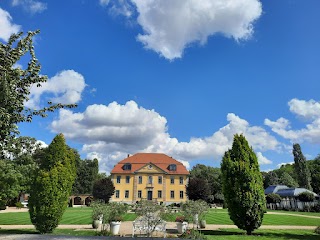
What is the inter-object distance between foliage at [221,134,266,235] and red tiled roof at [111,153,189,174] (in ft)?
156

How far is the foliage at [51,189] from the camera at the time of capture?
49.2 ft

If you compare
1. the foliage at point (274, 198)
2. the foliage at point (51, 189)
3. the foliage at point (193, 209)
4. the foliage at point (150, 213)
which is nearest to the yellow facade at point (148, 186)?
the foliage at point (274, 198)

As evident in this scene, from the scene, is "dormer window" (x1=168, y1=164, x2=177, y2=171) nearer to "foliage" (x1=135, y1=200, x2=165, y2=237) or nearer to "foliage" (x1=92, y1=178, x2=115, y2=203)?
"foliage" (x1=92, y1=178, x2=115, y2=203)

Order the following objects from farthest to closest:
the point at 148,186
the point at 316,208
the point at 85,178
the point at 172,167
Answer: the point at 85,178 → the point at 172,167 → the point at 148,186 → the point at 316,208

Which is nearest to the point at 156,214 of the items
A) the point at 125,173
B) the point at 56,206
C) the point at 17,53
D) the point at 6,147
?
the point at 56,206

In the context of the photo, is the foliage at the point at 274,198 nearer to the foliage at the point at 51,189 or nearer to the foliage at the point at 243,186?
the foliage at the point at 243,186

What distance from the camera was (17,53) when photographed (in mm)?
9195

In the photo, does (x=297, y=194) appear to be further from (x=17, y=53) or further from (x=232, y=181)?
(x=17, y=53)

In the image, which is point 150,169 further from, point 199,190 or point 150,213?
Answer: point 150,213

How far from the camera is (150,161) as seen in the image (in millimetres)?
66750

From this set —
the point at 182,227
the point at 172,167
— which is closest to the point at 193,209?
the point at 182,227

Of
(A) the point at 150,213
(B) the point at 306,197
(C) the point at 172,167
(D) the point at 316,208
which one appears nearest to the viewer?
(A) the point at 150,213

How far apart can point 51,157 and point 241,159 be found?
38.3ft

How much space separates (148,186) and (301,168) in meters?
38.7
